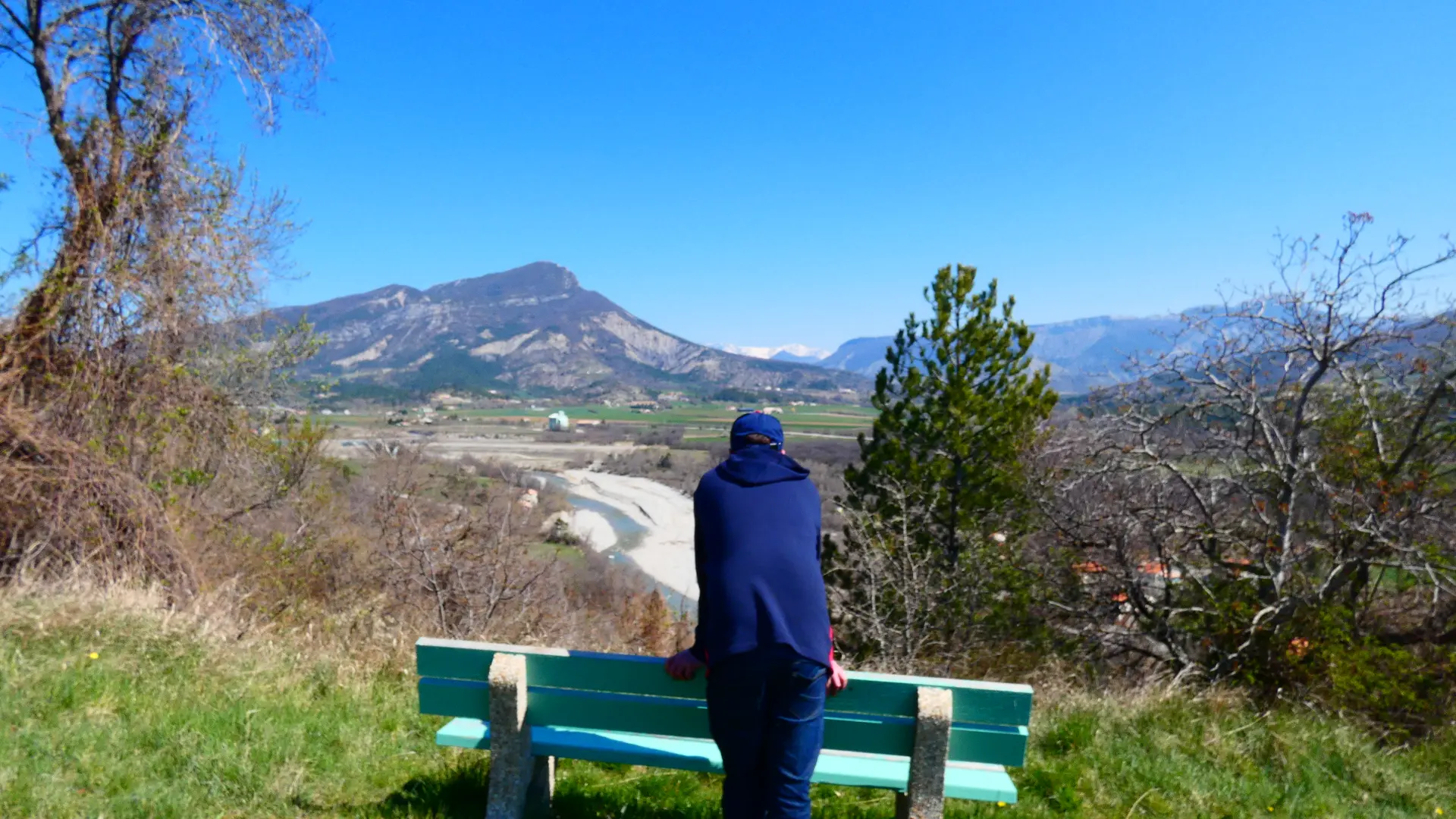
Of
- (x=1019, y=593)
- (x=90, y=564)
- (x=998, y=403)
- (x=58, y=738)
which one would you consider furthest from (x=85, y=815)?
(x=998, y=403)

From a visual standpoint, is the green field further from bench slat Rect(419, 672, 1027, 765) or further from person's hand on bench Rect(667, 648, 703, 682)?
person's hand on bench Rect(667, 648, 703, 682)

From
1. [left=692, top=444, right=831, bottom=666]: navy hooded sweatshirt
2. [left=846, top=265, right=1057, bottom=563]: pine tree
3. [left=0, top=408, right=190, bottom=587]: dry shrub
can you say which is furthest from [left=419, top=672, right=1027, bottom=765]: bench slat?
[left=846, top=265, right=1057, bottom=563]: pine tree

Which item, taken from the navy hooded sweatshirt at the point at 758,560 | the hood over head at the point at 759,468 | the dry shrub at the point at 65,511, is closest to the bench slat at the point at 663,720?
the navy hooded sweatshirt at the point at 758,560

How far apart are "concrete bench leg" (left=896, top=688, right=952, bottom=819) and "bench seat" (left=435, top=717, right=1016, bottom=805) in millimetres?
61

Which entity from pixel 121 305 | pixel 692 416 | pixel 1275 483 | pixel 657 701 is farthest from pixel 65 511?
pixel 692 416

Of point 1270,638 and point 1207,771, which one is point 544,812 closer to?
point 1207,771

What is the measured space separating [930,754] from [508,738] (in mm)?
1350

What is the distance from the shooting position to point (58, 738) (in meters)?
2.91

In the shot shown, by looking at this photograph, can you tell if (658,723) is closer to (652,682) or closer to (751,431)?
(652,682)

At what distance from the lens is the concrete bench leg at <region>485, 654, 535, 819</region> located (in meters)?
2.56

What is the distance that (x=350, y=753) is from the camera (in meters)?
3.05

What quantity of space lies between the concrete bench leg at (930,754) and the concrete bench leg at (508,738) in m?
1.26

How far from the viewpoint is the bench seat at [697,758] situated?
2439 mm

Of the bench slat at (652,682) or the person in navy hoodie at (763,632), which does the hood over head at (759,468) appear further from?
the bench slat at (652,682)
